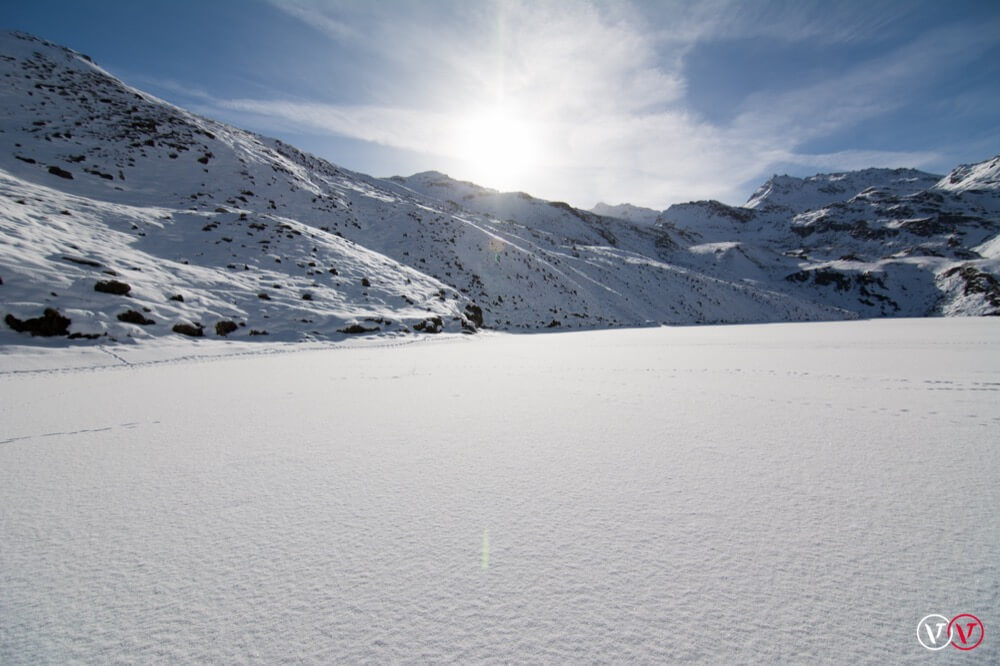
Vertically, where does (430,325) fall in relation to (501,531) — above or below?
above

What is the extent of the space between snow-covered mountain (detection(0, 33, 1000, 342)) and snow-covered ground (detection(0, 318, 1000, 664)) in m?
7.43

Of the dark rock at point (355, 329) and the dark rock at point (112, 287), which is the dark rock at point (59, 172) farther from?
the dark rock at point (355, 329)

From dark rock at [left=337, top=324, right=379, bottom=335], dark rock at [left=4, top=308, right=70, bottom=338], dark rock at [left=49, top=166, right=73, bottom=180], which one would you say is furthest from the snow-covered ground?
dark rock at [left=49, top=166, right=73, bottom=180]

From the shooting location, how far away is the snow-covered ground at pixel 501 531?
1.17 m

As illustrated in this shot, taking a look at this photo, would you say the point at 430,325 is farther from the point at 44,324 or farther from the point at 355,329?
the point at 44,324

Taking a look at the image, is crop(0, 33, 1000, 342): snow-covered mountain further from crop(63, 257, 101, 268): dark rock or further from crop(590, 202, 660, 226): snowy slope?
crop(590, 202, 660, 226): snowy slope

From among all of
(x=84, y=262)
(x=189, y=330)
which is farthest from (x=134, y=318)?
(x=84, y=262)

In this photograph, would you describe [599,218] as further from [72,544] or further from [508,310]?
[72,544]

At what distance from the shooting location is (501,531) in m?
1.73

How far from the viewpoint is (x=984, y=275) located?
48.7m

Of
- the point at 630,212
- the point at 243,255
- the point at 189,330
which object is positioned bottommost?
the point at 189,330

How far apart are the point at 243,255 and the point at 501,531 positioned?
53.3 feet

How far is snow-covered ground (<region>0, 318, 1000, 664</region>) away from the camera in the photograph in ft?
3.84

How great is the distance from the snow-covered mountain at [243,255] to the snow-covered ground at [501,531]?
292 inches
